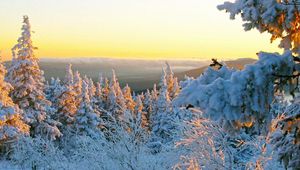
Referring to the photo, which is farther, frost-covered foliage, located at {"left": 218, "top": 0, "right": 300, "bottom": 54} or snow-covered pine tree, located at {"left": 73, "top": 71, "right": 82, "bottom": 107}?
snow-covered pine tree, located at {"left": 73, "top": 71, "right": 82, "bottom": 107}

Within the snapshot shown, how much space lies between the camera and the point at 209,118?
459cm

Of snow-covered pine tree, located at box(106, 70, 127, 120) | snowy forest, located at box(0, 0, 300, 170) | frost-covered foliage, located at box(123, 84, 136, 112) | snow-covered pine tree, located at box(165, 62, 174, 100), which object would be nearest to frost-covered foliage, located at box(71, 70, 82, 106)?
snowy forest, located at box(0, 0, 300, 170)

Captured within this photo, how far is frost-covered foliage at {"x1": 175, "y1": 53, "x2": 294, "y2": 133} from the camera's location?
4.54 metres

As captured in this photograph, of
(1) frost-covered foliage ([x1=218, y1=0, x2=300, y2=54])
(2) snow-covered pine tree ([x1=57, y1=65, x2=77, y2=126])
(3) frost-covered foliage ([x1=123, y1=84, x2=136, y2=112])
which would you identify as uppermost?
(1) frost-covered foliage ([x1=218, y1=0, x2=300, y2=54])

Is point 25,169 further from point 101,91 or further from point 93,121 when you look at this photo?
point 101,91

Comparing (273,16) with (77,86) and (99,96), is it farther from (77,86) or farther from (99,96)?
(99,96)

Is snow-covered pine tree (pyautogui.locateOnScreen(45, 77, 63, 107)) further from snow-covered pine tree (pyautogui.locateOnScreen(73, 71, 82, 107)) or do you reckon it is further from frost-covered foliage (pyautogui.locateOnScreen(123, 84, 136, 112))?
frost-covered foliage (pyautogui.locateOnScreen(123, 84, 136, 112))

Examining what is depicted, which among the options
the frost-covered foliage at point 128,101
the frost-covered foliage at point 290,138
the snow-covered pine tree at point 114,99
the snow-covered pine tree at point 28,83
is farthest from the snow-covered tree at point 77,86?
the frost-covered foliage at point 290,138

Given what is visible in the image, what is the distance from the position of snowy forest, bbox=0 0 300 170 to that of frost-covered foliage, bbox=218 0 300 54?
0.01m

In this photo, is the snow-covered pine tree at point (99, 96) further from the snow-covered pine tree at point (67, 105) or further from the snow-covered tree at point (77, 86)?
the snow-covered pine tree at point (67, 105)

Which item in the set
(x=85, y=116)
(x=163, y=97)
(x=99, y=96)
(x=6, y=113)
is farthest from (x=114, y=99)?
(x=6, y=113)

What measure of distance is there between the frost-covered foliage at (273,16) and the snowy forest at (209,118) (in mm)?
12

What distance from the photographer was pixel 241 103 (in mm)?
4602

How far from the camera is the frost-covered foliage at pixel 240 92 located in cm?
454
